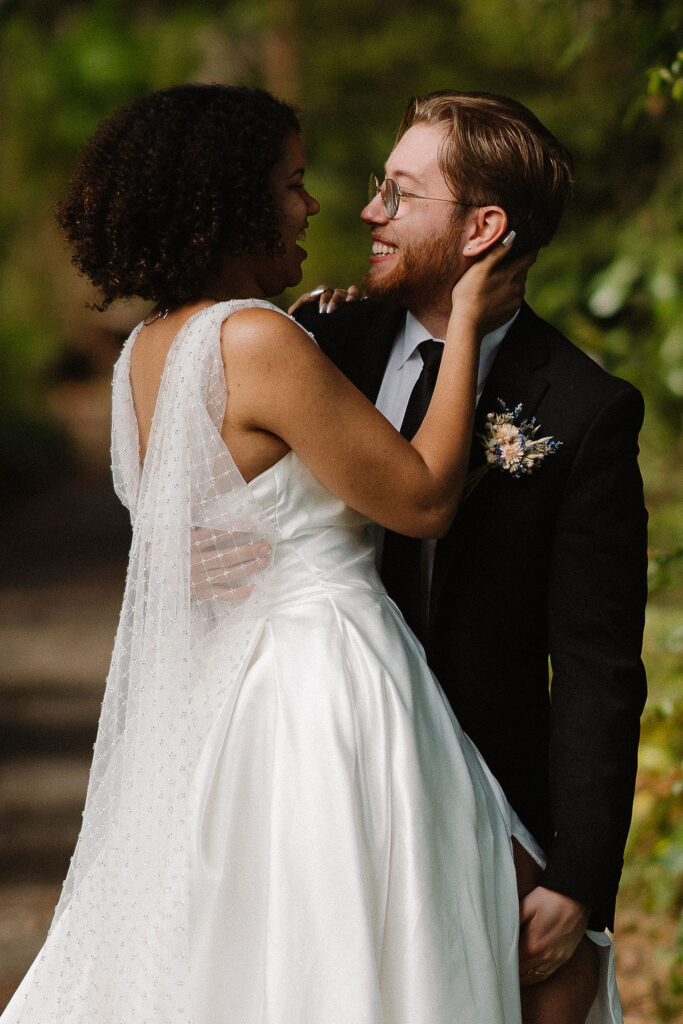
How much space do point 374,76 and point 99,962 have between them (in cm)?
856

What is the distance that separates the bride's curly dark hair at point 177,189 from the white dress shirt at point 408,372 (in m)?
0.44

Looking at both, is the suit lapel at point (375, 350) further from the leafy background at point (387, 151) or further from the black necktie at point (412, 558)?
the leafy background at point (387, 151)

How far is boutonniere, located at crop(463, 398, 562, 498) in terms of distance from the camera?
2.07m

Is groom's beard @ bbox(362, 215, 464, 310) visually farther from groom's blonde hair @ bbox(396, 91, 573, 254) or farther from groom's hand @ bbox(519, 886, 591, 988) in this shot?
groom's hand @ bbox(519, 886, 591, 988)

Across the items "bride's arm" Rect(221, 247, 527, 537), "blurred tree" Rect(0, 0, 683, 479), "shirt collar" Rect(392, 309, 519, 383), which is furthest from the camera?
"blurred tree" Rect(0, 0, 683, 479)

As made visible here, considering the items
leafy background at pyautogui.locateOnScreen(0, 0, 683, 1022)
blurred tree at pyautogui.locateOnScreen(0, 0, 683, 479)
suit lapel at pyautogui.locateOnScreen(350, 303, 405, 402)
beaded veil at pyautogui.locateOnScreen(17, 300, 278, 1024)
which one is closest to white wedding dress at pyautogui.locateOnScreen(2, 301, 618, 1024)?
beaded veil at pyautogui.locateOnScreen(17, 300, 278, 1024)

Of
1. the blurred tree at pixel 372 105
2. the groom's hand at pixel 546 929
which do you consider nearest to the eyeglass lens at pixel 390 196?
the blurred tree at pixel 372 105

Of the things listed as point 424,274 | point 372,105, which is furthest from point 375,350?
point 372,105

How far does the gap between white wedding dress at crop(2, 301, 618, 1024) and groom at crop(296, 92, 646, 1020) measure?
11cm

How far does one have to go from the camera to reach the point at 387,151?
7.20m

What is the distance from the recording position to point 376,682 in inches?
77.0

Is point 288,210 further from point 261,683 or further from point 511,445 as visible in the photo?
point 261,683

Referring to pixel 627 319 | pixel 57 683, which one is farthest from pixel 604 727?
pixel 57 683

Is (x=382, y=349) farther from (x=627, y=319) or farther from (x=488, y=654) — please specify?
(x=627, y=319)
